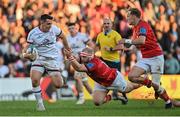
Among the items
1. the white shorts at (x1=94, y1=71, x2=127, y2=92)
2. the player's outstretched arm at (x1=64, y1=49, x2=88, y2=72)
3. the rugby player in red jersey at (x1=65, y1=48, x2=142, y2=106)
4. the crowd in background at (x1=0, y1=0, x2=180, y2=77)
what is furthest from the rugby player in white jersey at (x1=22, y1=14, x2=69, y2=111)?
the crowd in background at (x1=0, y1=0, x2=180, y2=77)

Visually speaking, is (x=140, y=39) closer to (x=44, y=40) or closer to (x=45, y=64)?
(x=44, y=40)

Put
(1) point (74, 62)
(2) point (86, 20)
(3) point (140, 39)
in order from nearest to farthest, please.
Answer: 1. (1) point (74, 62)
2. (3) point (140, 39)
3. (2) point (86, 20)

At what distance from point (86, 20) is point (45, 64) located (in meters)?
11.5

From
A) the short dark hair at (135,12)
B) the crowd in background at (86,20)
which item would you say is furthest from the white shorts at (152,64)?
the crowd in background at (86,20)

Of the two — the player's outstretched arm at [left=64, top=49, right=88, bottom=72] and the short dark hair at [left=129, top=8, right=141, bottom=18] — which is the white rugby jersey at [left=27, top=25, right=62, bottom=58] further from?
the short dark hair at [left=129, top=8, right=141, bottom=18]

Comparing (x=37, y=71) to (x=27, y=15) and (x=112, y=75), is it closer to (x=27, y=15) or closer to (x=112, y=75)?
(x=112, y=75)

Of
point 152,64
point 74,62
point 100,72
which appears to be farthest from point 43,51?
point 152,64

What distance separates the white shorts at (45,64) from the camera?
1719 cm

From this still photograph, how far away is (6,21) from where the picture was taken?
2847 cm

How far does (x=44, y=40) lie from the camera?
1706 centimetres

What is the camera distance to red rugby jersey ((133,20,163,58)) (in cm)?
1670

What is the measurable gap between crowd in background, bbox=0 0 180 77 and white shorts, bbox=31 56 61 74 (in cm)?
941

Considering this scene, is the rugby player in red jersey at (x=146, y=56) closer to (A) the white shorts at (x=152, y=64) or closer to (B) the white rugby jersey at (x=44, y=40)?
(A) the white shorts at (x=152, y=64)

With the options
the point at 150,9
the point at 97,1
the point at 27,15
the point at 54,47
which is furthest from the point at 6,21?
the point at 54,47
